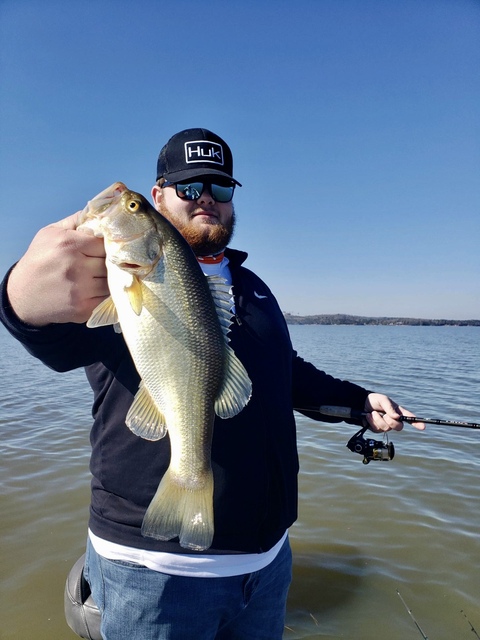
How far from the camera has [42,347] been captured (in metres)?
1.99

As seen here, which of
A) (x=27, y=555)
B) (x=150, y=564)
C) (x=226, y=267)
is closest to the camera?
(x=150, y=564)

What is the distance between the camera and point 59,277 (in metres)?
1.76

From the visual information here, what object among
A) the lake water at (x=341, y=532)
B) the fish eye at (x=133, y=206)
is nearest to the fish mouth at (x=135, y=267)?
the fish eye at (x=133, y=206)

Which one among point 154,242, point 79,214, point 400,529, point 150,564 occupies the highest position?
point 79,214

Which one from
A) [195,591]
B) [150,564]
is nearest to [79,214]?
[150,564]

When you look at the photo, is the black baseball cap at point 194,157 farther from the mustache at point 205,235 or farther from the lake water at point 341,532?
the lake water at point 341,532

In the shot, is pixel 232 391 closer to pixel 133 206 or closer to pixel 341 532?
pixel 133 206

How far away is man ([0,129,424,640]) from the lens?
1.85 m

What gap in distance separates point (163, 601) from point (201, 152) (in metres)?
2.74

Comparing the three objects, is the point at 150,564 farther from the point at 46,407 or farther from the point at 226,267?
the point at 46,407

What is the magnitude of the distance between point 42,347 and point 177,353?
609 millimetres

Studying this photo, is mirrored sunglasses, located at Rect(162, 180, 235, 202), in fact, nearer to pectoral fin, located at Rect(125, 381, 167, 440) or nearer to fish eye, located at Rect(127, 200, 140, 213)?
fish eye, located at Rect(127, 200, 140, 213)

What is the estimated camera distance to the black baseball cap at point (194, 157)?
10.3ft

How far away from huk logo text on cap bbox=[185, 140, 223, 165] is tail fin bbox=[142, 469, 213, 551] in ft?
7.01
